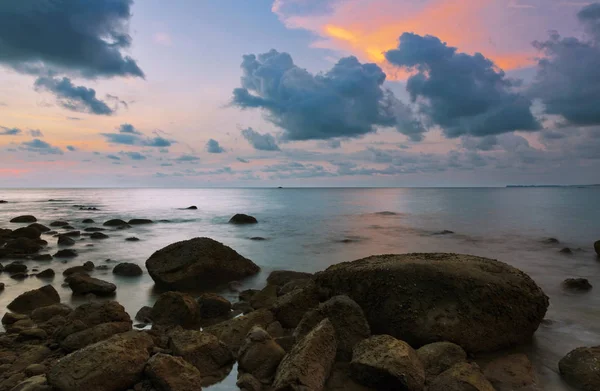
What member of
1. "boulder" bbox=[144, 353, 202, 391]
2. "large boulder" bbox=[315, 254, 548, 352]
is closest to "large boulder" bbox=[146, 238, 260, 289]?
"large boulder" bbox=[315, 254, 548, 352]

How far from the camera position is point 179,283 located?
9672mm

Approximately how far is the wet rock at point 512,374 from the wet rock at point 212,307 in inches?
177

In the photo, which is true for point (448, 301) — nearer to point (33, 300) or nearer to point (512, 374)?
point (512, 374)

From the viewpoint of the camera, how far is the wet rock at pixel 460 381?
13.4ft

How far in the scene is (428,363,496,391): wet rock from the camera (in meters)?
4.07

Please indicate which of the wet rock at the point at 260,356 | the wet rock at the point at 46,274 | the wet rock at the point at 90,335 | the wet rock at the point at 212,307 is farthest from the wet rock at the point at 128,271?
the wet rock at the point at 260,356

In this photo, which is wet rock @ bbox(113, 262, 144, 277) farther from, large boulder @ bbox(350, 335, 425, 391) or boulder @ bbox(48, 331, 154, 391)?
large boulder @ bbox(350, 335, 425, 391)

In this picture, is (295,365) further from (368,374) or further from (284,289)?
(284,289)

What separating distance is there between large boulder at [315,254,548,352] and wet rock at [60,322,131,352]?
11.1 ft

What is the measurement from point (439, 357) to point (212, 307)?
13.7ft

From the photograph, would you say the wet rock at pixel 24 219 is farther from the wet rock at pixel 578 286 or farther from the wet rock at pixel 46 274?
the wet rock at pixel 578 286

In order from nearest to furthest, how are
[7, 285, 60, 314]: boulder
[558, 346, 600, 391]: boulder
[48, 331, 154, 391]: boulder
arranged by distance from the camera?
[48, 331, 154, 391]: boulder, [558, 346, 600, 391]: boulder, [7, 285, 60, 314]: boulder

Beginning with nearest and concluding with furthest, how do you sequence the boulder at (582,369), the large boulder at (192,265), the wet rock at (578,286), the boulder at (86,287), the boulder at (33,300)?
the boulder at (582,369) < the boulder at (33,300) < the boulder at (86,287) < the large boulder at (192,265) < the wet rock at (578,286)

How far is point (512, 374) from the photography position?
4844 millimetres
